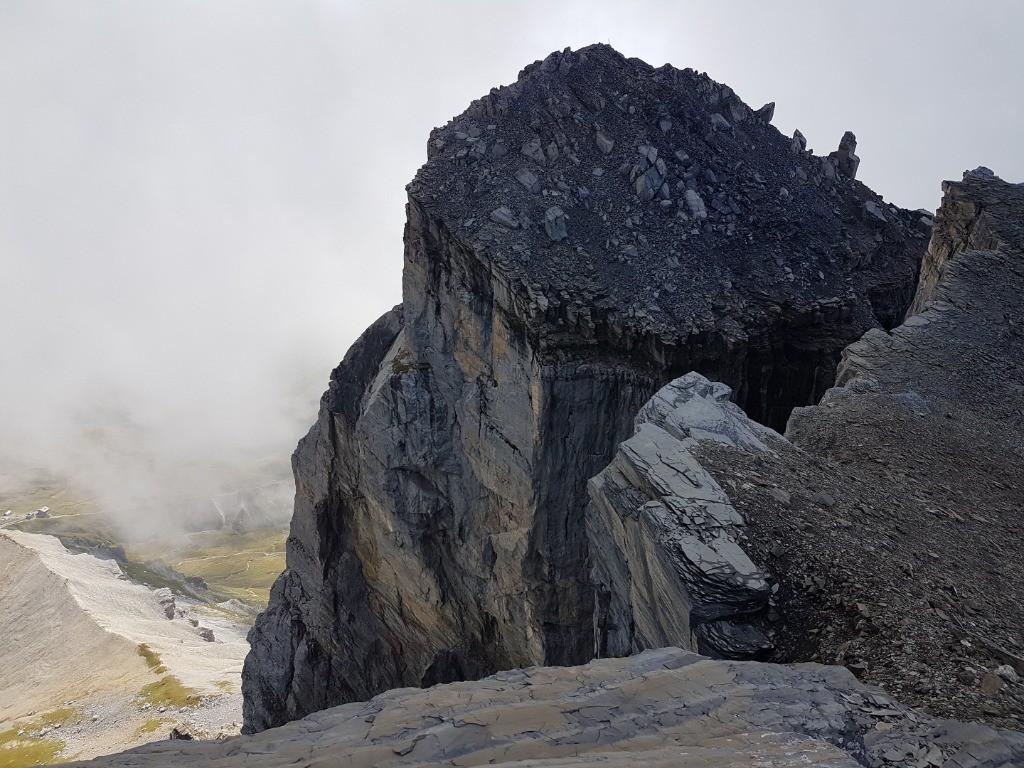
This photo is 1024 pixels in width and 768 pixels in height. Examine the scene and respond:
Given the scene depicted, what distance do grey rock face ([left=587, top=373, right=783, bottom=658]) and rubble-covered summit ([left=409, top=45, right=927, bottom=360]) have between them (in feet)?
30.4

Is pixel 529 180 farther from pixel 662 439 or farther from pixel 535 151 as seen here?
pixel 662 439

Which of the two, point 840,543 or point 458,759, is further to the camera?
point 840,543

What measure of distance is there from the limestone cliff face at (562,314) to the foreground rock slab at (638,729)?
16.4 m

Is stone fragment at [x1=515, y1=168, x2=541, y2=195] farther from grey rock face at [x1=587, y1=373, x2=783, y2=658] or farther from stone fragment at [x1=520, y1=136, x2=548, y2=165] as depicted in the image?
grey rock face at [x1=587, y1=373, x2=783, y2=658]

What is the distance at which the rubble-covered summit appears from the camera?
2758cm

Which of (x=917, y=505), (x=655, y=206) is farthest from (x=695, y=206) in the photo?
(x=917, y=505)

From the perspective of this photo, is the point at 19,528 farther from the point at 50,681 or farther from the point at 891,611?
the point at 891,611

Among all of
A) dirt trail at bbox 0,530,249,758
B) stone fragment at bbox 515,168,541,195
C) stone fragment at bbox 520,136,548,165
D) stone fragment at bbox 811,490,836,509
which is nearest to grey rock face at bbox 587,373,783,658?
stone fragment at bbox 811,490,836,509

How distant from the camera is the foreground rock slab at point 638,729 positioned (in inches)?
343

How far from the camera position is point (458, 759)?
916 centimetres

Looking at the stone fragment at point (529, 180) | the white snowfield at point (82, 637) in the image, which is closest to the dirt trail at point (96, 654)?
the white snowfield at point (82, 637)

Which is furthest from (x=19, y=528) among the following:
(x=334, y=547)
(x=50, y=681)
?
(x=334, y=547)

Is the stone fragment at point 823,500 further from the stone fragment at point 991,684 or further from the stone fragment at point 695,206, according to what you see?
the stone fragment at point 695,206

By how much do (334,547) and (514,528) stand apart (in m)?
14.1
